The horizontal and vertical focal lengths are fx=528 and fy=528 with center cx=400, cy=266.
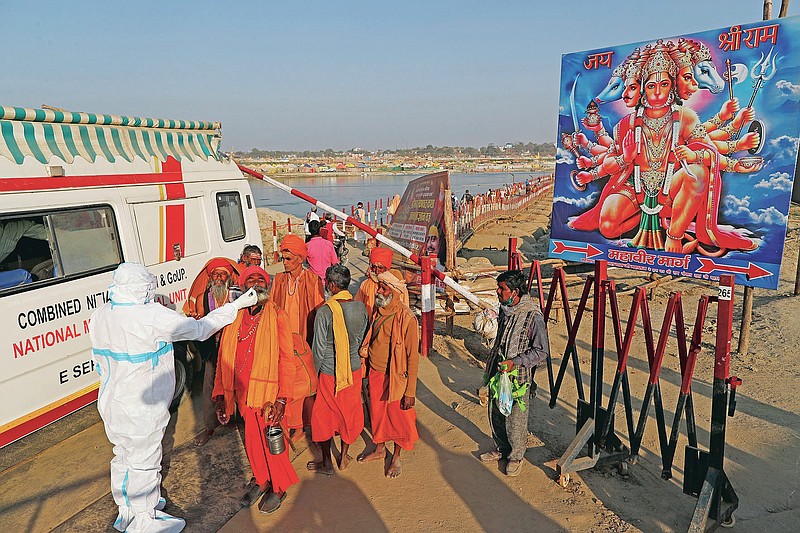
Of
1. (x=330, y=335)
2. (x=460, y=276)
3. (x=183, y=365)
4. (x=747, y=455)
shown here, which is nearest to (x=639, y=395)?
(x=747, y=455)

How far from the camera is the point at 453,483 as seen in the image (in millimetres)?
4012

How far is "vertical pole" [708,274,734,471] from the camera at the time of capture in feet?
10.9

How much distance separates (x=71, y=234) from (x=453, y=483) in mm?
3756

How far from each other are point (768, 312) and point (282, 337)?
8287mm

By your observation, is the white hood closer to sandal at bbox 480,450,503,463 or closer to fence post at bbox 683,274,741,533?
sandal at bbox 480,450,503,463

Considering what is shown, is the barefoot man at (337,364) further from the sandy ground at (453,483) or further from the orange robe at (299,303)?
the sandy ground at (453,483)

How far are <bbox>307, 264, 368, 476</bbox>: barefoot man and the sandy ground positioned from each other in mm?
400

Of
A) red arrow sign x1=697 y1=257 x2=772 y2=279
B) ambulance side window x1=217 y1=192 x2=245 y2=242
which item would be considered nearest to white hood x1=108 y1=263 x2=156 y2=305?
ambulance side window x1=217 y1=192 x2=245 y2=242

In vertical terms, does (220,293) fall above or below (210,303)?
above

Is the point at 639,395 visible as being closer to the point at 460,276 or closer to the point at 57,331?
the point at 460,276

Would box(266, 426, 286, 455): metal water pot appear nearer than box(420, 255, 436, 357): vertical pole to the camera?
Yes

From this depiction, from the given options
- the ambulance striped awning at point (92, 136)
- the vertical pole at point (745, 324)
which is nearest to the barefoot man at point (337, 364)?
the ambulance striped awning at point (92, 136)

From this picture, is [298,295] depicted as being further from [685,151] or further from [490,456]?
[685,151]

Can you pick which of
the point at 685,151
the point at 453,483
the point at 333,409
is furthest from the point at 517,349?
the point at 685,151
